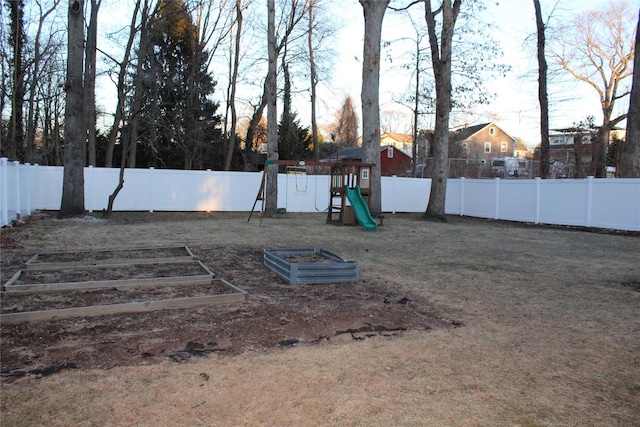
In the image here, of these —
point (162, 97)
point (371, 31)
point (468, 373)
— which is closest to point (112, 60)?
point (162, 97)

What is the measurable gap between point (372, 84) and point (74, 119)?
923cm

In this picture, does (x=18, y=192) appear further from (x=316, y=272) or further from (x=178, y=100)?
(x=178, y=100)

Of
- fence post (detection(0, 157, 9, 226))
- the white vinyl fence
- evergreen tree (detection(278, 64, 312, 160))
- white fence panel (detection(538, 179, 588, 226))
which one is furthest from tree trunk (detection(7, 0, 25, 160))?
white fence panel (detection(538, 179, 588, 226))

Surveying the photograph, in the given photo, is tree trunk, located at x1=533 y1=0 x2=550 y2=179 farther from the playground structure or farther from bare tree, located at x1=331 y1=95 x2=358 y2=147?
bare tree, located at x1=331 y1=95 x2=358 y2=147

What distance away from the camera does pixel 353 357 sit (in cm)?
345

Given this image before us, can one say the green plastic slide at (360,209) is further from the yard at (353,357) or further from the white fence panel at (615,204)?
A: the white fence panel at (615,204)

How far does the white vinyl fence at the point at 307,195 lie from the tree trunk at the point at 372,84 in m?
5.31

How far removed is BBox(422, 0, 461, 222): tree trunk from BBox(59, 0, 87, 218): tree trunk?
460 inches

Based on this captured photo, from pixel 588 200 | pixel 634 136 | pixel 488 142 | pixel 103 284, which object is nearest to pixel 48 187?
pixel 103 284

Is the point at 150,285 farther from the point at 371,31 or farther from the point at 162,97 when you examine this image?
the point at 162,97

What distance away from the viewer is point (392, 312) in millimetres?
4703

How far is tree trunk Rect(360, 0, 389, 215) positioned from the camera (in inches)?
594

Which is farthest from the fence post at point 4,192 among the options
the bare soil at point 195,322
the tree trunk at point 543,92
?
the tree trunk at point 543,92

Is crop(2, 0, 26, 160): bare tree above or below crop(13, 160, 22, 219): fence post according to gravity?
above
